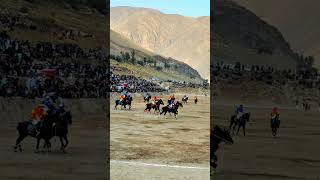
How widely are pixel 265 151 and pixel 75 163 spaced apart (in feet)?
25.3

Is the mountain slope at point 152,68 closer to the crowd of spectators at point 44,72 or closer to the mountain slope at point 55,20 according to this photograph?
the mountain slope at point 55,20

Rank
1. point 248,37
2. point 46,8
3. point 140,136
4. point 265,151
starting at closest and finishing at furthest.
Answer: point 265,151, point 140,136, point 46,8, point 248,37

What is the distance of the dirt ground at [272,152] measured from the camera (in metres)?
14.8

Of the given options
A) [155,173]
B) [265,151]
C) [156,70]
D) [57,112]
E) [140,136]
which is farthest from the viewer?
[156,70]

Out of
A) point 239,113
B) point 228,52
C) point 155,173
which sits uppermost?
point 228,52

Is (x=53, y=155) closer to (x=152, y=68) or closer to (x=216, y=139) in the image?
(x=216, y=139)

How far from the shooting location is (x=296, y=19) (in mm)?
64562

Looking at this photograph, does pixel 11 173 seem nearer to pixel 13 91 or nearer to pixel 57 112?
pixel 57 112

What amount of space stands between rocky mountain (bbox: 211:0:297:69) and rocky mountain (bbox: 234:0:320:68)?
1493mm

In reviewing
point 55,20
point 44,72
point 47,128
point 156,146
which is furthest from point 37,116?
point 55,20

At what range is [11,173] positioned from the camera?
1341 centimetres

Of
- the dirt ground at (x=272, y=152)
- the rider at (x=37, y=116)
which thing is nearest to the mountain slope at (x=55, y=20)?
the dirt ground at (x=272, y=152)

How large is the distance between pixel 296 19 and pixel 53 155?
177 feet

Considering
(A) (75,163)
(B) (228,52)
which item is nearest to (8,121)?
(A) (75,163)
